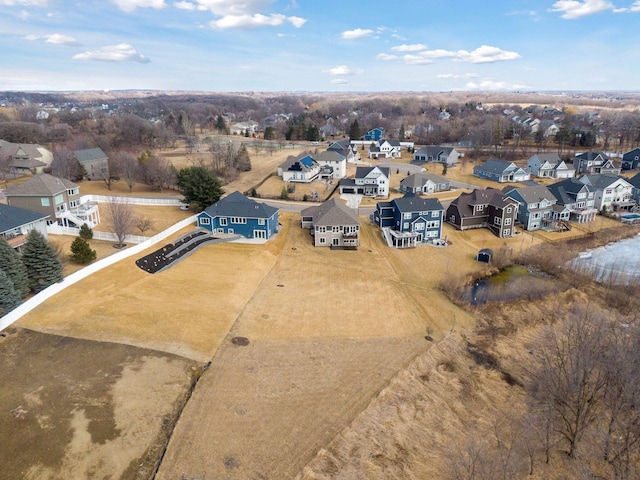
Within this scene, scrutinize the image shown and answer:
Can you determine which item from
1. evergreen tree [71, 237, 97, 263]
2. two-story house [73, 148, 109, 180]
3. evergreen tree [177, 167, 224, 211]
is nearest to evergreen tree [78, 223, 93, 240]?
evergreen tree [71, 237, 97, 263]

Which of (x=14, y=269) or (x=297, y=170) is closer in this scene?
(x=14, y=269)

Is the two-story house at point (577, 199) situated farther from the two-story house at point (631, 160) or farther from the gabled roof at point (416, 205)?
the two-story house at point (631, 160)

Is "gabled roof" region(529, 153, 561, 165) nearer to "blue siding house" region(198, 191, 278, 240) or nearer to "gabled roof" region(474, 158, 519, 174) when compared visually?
"gabled roof" region(474, 158, 519, 174)

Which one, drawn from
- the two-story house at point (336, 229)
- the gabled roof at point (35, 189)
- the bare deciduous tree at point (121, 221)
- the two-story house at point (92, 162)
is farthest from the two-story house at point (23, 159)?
the two-story house at point (336, 229)

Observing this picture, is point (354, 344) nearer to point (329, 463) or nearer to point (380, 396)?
point (380, 396)

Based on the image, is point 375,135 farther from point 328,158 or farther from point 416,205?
point 416,205

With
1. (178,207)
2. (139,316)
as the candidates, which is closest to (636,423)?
(139,316)

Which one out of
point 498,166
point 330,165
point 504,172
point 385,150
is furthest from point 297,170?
point 504,172
